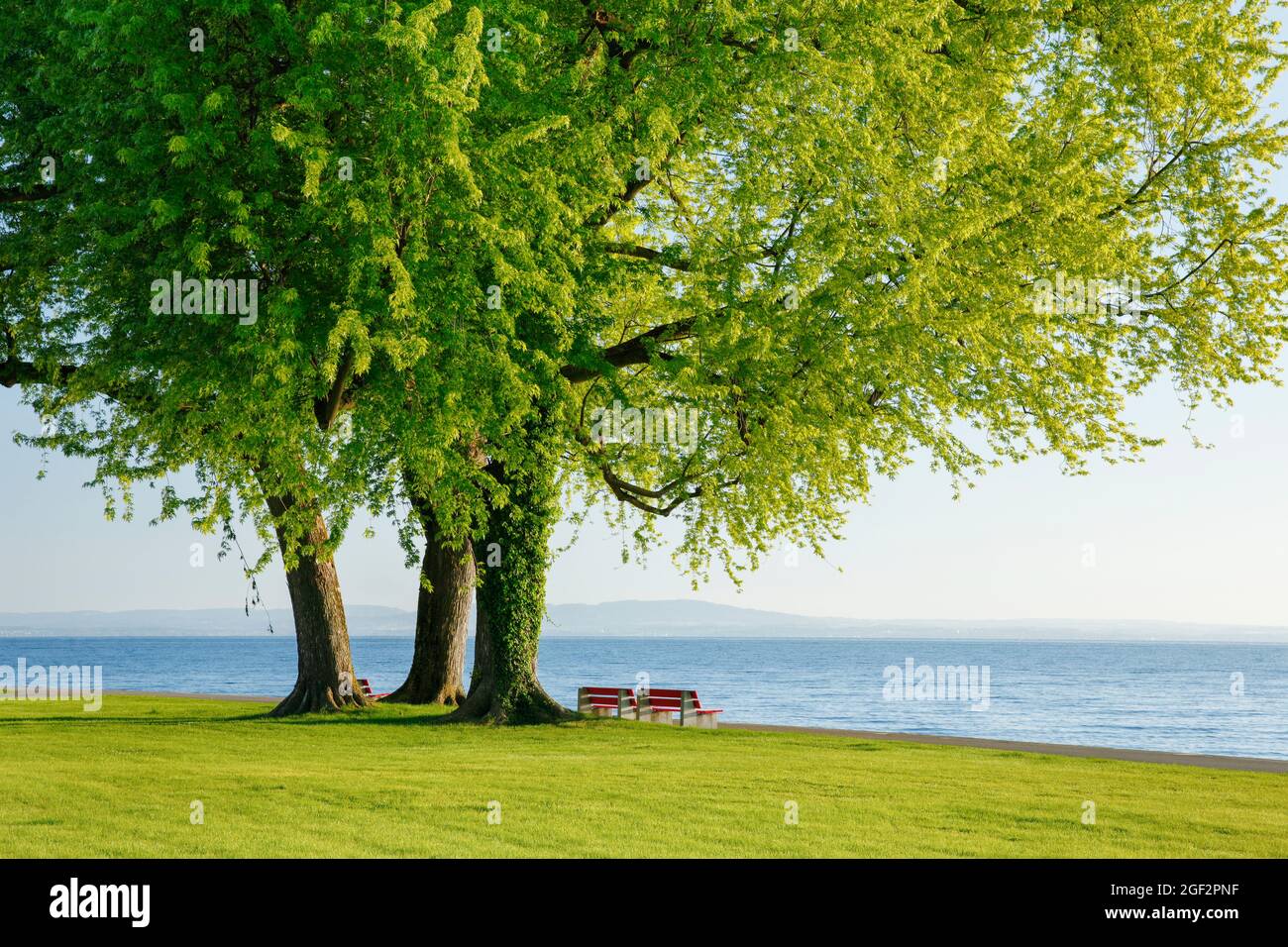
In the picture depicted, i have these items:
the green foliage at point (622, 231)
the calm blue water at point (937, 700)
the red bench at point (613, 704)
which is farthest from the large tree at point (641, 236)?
the calm blue water at point (937, 700)

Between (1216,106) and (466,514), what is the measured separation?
1532 centimetres

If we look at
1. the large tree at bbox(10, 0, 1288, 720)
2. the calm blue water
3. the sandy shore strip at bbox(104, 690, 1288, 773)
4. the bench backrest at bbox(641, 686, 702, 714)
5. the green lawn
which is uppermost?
the large tree at bbox(10, 0, 1288, 720)

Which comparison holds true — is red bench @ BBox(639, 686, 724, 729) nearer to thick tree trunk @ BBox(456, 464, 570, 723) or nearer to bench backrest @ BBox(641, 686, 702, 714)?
bench backrest @ BBox(641, 686, 702, 714)

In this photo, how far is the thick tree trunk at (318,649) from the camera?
89.3 feet

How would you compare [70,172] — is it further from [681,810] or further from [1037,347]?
[1037,347]

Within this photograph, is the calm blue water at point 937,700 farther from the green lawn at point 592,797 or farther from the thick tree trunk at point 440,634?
the green lawn at point 592,797

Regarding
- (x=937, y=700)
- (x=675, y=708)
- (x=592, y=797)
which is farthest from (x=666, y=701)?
(x=937, y=700)

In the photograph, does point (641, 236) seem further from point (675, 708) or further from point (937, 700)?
point (937, 700)

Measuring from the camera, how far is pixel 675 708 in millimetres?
26719

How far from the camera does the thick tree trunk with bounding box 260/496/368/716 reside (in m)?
27.2

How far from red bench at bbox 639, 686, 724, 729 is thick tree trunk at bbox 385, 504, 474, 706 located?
4985 millimetres

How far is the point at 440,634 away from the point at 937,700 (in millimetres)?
55821

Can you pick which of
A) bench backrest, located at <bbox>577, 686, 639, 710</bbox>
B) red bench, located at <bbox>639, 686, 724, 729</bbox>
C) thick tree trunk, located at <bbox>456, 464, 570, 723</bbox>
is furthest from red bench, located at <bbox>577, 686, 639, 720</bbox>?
thick tree trunk, located at <bbox>456, 464, 570, 723</bbox>
